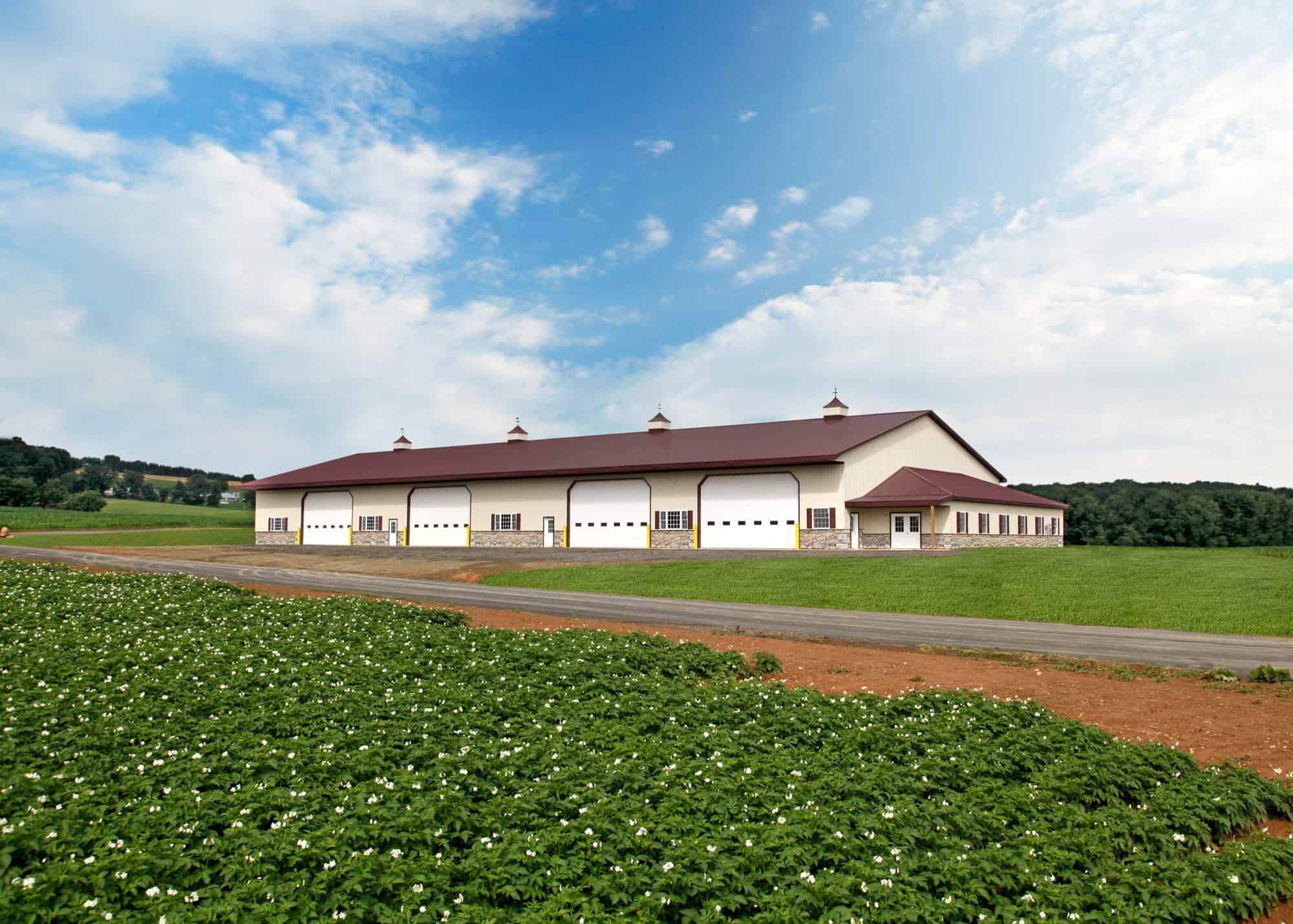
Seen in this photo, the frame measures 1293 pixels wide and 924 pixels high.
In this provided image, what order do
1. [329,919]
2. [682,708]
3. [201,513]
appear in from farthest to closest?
[201,513]
[682,708]
[329,919]

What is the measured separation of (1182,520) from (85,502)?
351 ft

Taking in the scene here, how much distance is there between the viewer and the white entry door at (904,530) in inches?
1531

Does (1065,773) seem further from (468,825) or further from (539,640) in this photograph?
(539,640)

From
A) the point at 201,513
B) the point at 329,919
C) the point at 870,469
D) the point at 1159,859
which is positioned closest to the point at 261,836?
the point at 329,919

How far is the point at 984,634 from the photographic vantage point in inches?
685

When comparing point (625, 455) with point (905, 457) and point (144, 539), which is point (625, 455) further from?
point (144, 539)

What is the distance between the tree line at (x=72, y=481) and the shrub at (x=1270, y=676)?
317 ft

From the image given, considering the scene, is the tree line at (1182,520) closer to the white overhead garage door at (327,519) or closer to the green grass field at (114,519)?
the white overhead garage door at (327,519)

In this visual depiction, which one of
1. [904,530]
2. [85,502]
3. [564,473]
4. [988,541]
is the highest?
[564,473]

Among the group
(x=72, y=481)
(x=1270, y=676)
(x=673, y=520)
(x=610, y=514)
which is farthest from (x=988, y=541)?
(x=72, y=481)

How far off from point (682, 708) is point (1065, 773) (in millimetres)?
4031

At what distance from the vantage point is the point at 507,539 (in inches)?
1860

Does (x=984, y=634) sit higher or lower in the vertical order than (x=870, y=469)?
lower

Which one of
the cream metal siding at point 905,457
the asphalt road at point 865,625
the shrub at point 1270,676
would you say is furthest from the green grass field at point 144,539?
the shrub at point 1270,676
